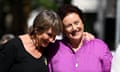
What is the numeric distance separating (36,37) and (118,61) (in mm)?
846

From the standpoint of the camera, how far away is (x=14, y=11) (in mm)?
23922

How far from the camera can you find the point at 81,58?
256 inches

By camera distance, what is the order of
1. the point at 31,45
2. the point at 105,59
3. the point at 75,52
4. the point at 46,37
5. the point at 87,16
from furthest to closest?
the point at 87,16 → the point at 75,52 → the point at 105,59 → the point at 31,45 → the point at 46,37

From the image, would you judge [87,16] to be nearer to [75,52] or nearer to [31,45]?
[75,52]

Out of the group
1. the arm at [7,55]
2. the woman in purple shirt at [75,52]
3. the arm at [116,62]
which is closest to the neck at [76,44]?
the woman in purple shirt at [75,52]

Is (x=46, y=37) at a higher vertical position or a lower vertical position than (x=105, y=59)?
higher

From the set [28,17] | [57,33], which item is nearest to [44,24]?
[57,33]

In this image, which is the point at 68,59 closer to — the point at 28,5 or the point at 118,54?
A: the point at 118,54

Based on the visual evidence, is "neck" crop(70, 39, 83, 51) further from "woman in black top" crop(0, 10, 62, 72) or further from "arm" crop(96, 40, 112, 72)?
"woman in black top" crop(0, 10, 62, 72)

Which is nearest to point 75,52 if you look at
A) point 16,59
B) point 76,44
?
point 76,44

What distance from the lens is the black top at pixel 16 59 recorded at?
6234 millimetres

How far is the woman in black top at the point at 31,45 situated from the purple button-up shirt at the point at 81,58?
0.74 feet

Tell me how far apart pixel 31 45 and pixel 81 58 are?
0.56m

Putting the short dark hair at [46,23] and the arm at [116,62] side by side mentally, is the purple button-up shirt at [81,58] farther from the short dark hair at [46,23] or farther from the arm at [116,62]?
the short dark hair at [46,23]
